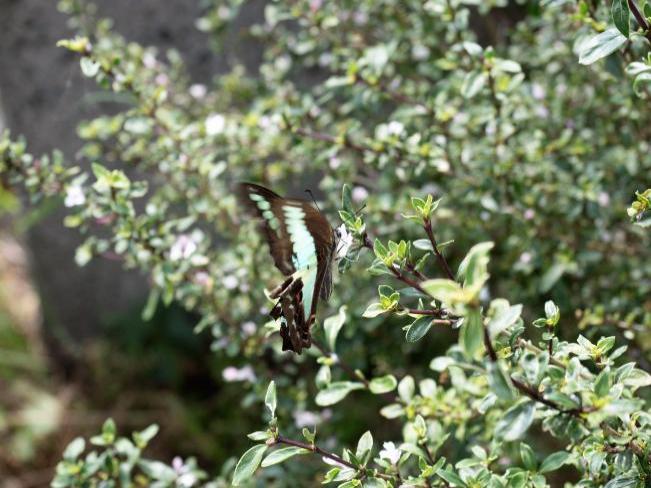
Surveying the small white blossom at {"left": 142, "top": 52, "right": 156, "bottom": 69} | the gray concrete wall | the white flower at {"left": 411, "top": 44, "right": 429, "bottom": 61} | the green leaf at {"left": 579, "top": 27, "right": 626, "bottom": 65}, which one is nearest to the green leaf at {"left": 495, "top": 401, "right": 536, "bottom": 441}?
the green leaf at {"left": 579, "top": 27, "right": 626, "bottom": 65}

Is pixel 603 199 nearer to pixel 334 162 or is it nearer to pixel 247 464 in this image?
pixel 334 162

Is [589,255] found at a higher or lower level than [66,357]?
higher

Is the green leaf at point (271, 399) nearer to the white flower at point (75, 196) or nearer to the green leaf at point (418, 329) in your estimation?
the green leaf at point (418, 329)

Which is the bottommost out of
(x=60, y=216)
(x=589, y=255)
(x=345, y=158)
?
(x=60, y=216)

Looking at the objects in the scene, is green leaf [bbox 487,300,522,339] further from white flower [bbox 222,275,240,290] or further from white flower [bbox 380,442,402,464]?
white flower [bbox 222,275,240,290]

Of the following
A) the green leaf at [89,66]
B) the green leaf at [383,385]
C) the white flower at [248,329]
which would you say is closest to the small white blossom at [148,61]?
the green leaf at [89,66]

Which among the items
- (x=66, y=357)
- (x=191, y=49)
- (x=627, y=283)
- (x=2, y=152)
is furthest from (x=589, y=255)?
(x=66, y=357)

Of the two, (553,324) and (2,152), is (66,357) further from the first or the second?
(553,324)
